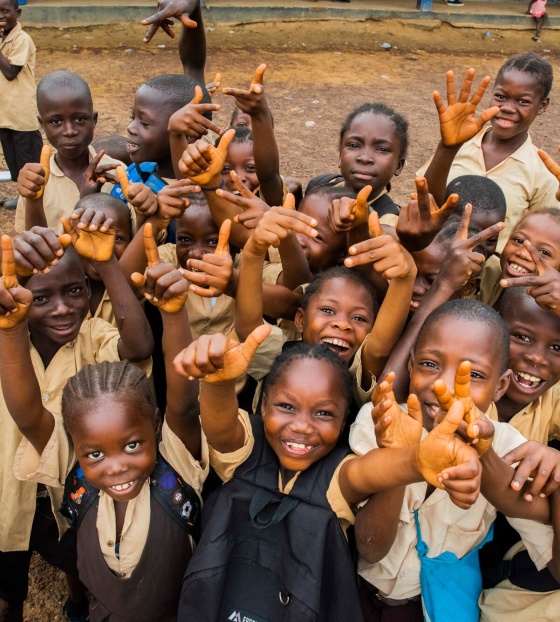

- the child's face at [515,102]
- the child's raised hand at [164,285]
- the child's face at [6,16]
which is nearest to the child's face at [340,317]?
the child's raised hand at [164,285]

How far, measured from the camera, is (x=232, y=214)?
7.39ft

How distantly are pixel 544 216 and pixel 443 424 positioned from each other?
55.8 inches

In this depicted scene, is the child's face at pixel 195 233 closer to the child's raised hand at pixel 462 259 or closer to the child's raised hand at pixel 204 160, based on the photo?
the child's raised hand at pixel 204 160

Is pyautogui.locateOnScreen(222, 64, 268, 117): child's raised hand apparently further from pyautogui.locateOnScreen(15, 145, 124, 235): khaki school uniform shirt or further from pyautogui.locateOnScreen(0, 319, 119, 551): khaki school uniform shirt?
pyautogui.locateOnScreen(0, 319, 119, 551): khaki school uniform shirt

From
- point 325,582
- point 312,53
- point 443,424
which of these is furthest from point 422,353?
point 312,53

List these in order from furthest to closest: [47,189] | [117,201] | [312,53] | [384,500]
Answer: [312,53]
[47,189]
[117,201]
[384,500]

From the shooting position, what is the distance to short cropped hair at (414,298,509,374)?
169 cm

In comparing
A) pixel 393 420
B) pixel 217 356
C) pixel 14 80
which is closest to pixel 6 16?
pixel 14 80

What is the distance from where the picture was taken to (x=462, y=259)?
1.91 m

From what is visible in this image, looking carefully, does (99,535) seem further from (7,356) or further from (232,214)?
(232,214)

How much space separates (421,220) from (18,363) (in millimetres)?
1278

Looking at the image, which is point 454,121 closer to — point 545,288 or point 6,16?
point 545,288

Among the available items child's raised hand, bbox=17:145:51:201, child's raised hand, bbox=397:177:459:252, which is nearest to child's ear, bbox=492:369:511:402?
child's raised hand, bbox=397:177:459:252

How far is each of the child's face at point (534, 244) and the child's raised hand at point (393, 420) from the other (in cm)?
109
